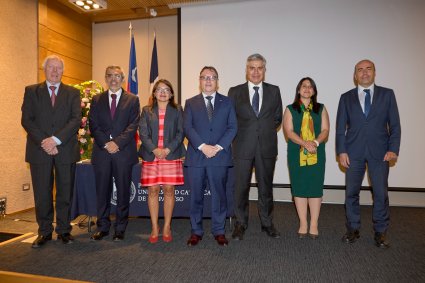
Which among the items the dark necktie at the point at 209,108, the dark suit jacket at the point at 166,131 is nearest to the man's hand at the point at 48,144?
the dark suit jacket at the point at 166,131

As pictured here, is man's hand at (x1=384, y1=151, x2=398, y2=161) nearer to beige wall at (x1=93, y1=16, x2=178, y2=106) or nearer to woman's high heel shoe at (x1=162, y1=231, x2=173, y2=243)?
woman's high heel shoe at (x1=162, y1=231, x2=173, y2=243)

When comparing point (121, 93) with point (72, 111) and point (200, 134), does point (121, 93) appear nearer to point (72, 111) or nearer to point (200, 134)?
point (72, 111)

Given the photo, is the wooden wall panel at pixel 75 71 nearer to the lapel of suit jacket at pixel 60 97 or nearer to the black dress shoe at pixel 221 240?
the lapel of suit jacket at pixel 60 97

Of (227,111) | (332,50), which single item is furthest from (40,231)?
(332,50)

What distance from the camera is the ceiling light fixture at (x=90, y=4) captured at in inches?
203

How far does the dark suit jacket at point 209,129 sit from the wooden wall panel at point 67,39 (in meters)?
3.23

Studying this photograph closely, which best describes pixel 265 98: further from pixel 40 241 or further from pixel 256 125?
pixel 40 241

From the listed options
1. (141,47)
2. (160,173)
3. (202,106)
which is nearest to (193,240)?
(160,173)

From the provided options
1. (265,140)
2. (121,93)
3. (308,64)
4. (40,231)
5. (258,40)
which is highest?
(258,40)

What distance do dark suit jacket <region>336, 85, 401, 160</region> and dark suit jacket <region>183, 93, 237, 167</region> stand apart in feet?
3.91

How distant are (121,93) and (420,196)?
4741 mm

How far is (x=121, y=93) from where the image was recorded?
3322mm

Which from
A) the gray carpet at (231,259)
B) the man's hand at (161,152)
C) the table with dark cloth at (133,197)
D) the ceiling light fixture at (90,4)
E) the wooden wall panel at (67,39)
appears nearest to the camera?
the gray carpet at (231,259)

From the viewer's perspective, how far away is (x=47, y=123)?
3.10m
